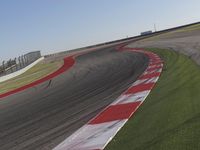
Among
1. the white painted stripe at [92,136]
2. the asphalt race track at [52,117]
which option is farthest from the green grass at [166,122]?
the asphalt race track at [52,117]

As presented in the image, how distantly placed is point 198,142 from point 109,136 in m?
1.44

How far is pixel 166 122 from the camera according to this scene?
5.71m

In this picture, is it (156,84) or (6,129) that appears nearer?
(6,129)

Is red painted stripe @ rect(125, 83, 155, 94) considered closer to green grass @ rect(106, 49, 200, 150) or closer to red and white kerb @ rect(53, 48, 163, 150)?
red and white kerb @ rect(53, 48, 163, 150)

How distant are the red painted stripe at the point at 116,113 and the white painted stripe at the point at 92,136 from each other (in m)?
0.25

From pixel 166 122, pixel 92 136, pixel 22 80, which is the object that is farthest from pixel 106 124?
pixel 22 80

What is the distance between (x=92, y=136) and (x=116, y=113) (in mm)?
1279

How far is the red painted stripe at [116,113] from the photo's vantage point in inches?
265

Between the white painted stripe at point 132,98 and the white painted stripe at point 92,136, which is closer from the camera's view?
the white painted stripe at point 92,136

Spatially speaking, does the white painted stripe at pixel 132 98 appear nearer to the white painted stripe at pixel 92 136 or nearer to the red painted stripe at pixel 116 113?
the red painted stripe at pixel 116 113

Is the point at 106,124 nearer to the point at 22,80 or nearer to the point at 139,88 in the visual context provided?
the point at 139,88

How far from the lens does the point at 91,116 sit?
7320 millimetres

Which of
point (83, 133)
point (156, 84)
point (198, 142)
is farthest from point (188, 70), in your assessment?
point (198, 142)

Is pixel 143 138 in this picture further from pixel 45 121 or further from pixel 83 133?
pixel 45 121
